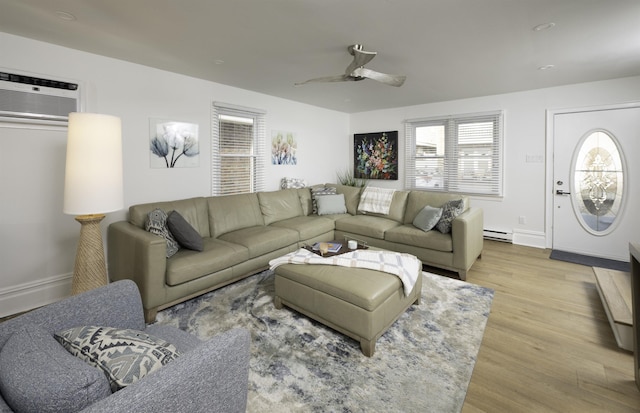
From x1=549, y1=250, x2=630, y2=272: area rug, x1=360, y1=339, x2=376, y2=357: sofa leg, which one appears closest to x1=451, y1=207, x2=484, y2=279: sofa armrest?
x1=549, y1=250, x2=630, y2=272: area rug

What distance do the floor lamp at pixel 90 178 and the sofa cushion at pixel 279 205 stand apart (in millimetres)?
2176

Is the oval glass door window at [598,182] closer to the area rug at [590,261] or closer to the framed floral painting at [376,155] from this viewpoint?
the area rug at [590,261]

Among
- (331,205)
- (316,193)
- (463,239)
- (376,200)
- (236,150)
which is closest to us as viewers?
(463,239)

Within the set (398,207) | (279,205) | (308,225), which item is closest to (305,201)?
(279,205)

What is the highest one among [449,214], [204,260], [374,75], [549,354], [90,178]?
[374,75]

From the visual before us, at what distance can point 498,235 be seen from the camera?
16.0 feet

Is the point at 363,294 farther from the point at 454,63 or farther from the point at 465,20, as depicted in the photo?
the point at 454,63

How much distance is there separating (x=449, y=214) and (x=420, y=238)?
1.47ft

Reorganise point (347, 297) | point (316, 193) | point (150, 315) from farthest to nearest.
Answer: point (316, 193)
point (150, 315)
point (347, 297)

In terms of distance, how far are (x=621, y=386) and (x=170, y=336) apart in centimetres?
262

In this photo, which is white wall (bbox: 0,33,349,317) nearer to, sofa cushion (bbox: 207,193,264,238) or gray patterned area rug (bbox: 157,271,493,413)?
sofa cushion (bbox: 207,193,264,238)

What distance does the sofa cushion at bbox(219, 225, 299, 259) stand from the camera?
333cm

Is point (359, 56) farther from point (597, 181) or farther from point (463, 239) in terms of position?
point (597, 181)

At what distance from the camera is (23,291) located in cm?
273
